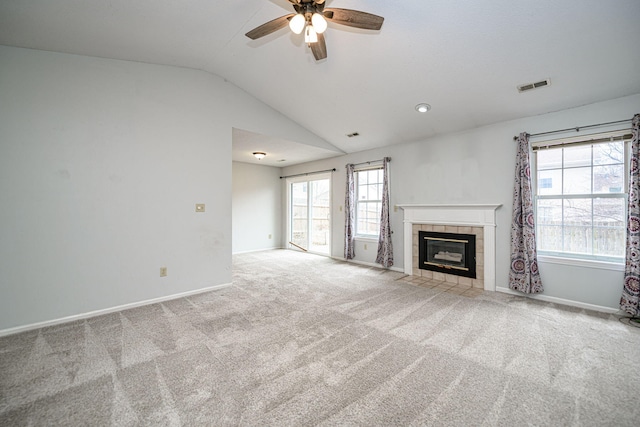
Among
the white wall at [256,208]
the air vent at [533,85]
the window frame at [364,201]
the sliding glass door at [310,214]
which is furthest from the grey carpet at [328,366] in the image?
the white wall at [256,208]

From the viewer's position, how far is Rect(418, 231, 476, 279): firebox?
407 cm

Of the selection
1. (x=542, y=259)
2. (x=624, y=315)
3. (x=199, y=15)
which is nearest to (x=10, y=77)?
(x=199, y=15)

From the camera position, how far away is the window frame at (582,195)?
9.71 ft

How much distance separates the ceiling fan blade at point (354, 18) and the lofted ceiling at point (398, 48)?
55 cm

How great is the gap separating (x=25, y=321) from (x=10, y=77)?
8.10ft

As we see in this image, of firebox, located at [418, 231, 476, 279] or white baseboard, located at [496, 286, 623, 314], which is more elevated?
firebox, located at [418, 231, 476, 279]

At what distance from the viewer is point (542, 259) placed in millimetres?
3436

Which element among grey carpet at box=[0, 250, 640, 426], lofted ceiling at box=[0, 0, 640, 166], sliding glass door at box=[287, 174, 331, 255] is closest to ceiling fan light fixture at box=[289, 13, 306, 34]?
lofted ceiling at box=[0, 0, 640, 166]

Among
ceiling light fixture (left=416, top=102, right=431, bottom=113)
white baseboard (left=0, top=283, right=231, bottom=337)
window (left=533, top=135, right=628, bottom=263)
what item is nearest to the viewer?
white baseboard (left=0, top=283, right=231, bottom=337)

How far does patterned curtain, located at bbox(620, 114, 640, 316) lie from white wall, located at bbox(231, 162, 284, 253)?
6768 mm

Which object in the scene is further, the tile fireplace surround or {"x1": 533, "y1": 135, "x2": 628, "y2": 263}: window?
the tile fireplace surround

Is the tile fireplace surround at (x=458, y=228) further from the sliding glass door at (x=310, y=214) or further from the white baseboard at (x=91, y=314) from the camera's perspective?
the white baseboard at (x=91, y=314)

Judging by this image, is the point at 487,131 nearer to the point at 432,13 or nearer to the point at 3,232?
the point at 432,13

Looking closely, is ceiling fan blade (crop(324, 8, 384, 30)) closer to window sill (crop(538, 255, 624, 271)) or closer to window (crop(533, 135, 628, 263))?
window (crop(533, 135, 628, 263))
